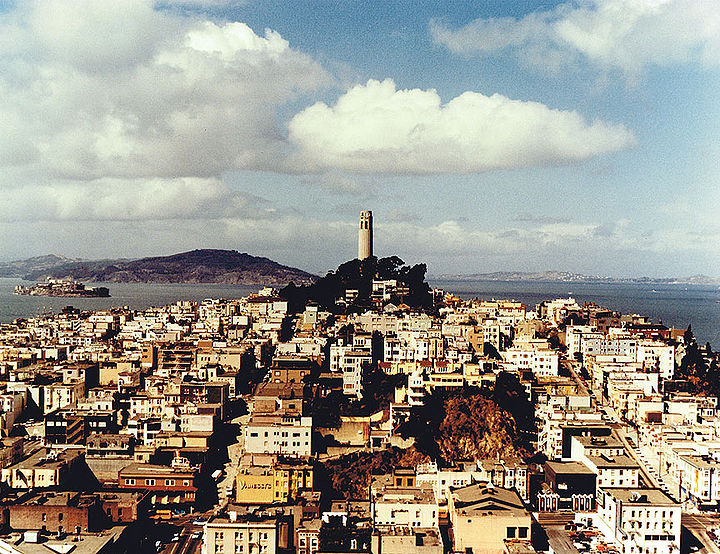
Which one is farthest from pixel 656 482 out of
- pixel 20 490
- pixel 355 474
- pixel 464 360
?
pixel 20 490

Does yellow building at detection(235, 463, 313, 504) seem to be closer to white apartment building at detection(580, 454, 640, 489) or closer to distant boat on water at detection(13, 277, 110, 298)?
white apartment building at detection(580, 454, 640, 489)

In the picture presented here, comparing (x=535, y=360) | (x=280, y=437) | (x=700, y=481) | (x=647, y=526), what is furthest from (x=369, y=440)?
(x=647, y=526)

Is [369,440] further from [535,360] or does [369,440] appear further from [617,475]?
[535,360]

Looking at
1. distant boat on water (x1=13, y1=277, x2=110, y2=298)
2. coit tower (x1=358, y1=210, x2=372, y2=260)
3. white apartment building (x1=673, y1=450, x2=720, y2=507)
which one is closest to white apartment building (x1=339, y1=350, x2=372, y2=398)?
white apartment building (x1=673, y1=450, x2=720, y2=507)

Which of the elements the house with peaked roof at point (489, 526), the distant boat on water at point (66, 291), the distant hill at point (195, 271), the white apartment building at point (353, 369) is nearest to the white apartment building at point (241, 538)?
the house with peaked roof at point (489, 526)

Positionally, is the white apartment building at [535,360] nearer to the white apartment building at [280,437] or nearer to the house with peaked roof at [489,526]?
the white apartment building at [280,437]

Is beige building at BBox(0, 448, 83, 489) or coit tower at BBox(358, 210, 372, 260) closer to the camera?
beige building at BBox(0, 448, 83, 489)
